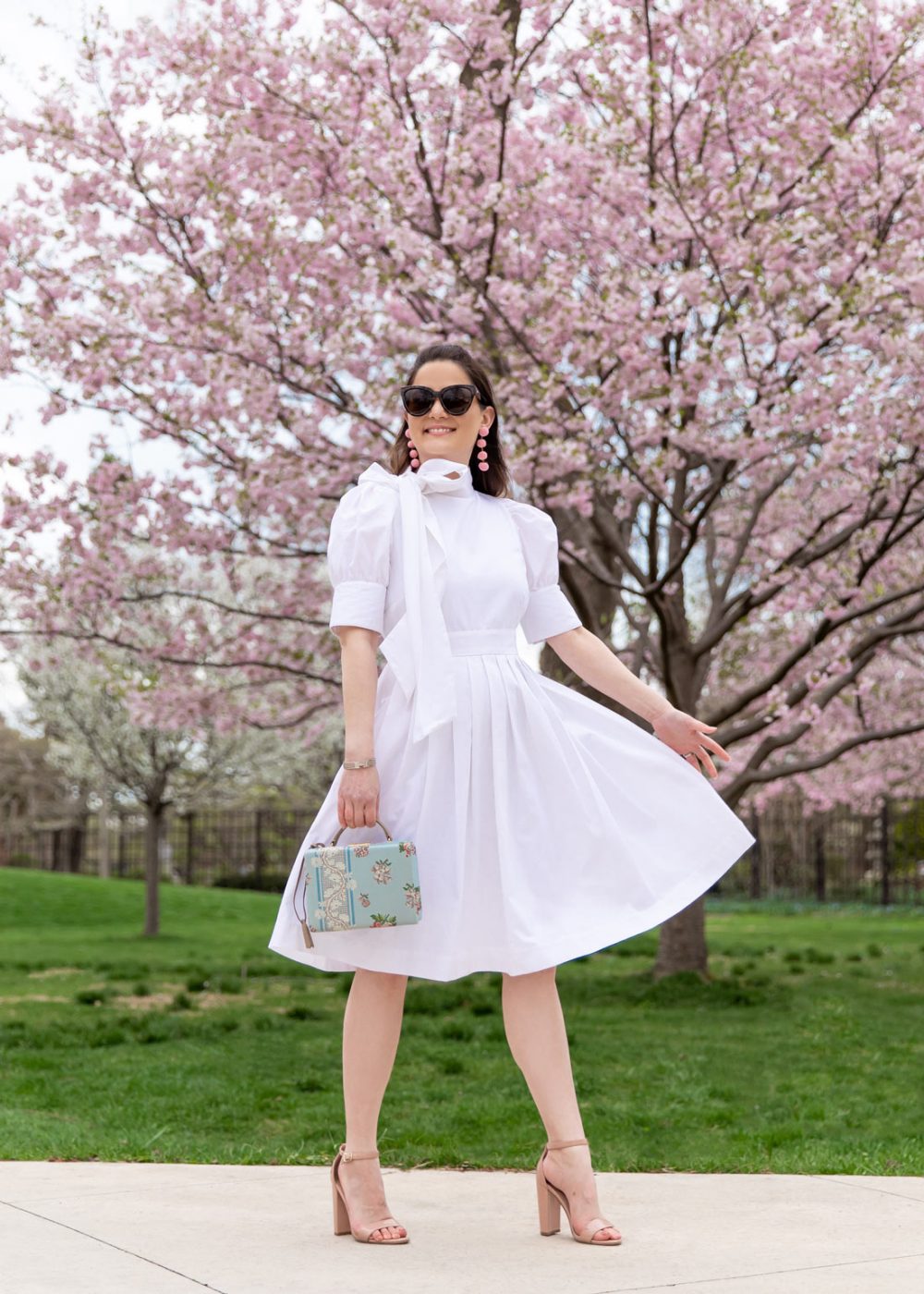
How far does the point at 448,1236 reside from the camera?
3.35 m

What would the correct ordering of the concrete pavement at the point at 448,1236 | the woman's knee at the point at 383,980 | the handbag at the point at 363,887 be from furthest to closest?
1. the woman's knee at the point at 383,980
2. the handbag at the point at 363,887
3. the concrete pavement at the point at 448,1236

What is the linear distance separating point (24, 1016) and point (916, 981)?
6290 mm

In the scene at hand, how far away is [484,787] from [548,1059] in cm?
63

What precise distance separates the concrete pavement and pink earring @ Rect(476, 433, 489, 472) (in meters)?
1.81

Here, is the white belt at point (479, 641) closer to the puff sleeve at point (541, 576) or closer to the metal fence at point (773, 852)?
the puff sleeve at point (541, 576)

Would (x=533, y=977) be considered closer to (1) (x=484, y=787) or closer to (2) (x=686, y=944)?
(1) (x=484, y=787)

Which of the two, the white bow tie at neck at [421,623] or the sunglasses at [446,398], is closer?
the white bow tie at neck at [421,623]

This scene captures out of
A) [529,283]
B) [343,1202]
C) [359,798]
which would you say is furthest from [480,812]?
[529,283]

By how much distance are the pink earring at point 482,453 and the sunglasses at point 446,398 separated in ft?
0.47

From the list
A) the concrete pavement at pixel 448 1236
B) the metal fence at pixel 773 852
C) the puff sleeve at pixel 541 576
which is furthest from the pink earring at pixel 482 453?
the metal fence at pixel 773 852

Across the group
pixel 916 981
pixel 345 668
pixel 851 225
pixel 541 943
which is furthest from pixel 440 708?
pixel 916 981

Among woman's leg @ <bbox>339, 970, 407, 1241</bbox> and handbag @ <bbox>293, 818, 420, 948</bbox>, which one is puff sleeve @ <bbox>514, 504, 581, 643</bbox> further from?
woman's leg @ <bbox>339, 970, 407, 1241</bbox>

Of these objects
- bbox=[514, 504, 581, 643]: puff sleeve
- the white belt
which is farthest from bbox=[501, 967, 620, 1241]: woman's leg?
bbox=[514, 504, 581, 643]: puff sleeve

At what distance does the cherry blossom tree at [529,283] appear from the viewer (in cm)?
844
